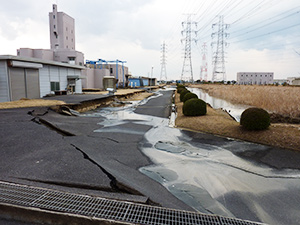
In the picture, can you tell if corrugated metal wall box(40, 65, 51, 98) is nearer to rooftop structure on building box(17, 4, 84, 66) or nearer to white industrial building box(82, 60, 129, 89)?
white industrial building box(82, 60, 129, 89)

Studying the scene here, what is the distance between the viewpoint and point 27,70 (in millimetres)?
19969

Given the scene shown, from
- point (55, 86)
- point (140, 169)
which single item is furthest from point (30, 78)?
point (140, 169)

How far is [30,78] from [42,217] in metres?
20.4

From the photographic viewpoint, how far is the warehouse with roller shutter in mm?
17469

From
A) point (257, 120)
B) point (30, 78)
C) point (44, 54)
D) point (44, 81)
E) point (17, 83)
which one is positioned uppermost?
point (44, 54)

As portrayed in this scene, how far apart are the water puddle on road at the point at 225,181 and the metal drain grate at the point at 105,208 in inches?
18.6

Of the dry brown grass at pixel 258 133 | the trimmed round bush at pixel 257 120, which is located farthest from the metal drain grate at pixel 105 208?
the trimmed round bush at pixel 257 120

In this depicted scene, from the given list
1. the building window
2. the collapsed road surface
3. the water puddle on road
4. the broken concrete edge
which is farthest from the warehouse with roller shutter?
the broken concrete edge

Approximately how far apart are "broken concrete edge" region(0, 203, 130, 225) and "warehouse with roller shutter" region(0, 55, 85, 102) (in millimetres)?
17163

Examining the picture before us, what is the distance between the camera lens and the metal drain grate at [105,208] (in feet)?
10.7

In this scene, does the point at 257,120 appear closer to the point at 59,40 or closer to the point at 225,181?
the point at 225,181

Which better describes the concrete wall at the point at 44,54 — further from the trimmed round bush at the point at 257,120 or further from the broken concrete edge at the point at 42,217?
the broken concrete edge at the point at 42,217

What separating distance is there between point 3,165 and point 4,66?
15.5 meters

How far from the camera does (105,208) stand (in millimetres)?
3453
